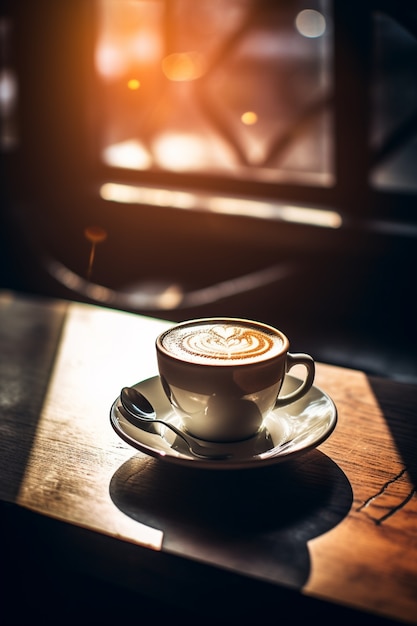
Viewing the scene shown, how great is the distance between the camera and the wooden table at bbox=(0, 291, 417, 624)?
62 centimetres

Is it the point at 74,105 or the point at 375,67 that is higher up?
the point at 375,67

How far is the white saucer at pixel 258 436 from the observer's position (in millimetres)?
704

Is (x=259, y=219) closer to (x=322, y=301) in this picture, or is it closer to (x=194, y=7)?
(x=322, y=301)

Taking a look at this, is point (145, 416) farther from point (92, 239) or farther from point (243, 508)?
point (92, 239)

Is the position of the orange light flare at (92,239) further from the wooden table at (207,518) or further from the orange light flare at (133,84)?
the wooden table at (207,518)

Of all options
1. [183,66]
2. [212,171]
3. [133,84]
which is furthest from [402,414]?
[133,84]

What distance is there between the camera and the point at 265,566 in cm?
62

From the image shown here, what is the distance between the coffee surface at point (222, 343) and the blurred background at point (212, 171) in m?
1.10

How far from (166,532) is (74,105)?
3.04 m

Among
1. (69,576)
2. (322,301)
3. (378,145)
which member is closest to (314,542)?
(69,576)

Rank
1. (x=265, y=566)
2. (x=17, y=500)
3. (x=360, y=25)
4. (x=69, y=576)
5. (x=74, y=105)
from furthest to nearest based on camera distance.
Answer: (x=74, y=105), (x=360, y=25), (x=69, y=576), (x=17, y=500), (x=265, y=566)

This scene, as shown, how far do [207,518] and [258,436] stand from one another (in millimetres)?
135

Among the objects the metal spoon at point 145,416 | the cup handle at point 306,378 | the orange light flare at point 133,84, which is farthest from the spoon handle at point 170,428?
the orange light flare at point 133,84

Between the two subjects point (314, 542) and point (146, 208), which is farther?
point (146, 208)
